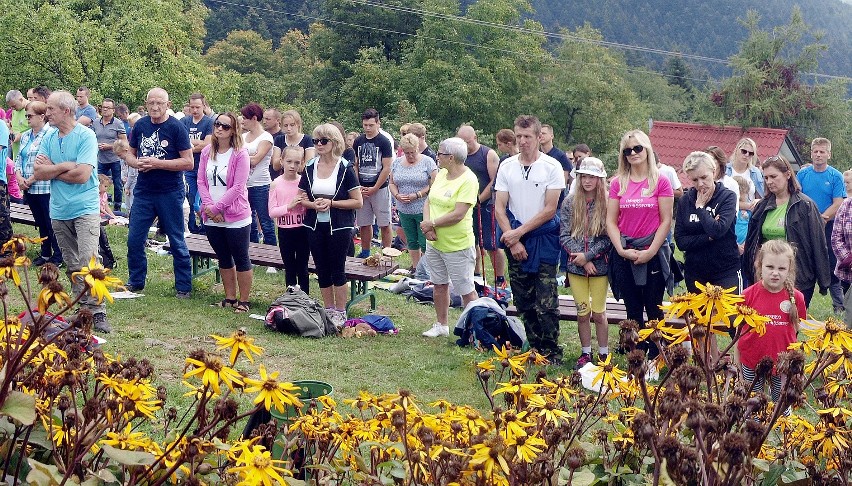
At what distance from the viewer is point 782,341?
5.48m

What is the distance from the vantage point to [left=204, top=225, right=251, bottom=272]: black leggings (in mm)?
8367

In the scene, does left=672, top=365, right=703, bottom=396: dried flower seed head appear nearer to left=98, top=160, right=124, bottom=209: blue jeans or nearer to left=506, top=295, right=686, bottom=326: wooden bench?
left=506, top=295, right=686, bottom=326: wooden bench

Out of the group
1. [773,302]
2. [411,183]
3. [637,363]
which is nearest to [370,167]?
[411,183]

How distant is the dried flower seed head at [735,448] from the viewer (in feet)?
6.06

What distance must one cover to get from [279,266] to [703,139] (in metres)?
29.4

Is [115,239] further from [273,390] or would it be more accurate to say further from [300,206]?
[273,390]

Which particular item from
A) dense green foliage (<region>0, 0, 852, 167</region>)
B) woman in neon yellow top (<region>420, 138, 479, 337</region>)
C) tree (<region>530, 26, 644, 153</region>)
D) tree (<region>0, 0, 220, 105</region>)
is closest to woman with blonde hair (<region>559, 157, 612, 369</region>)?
woman in neon yellow top (<region>420, 138, 479, 337</region>)

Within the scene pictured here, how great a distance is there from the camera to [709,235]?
696 cm

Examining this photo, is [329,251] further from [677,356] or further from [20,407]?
[677,356]

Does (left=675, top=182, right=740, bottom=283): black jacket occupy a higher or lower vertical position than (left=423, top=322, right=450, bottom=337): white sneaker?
higher

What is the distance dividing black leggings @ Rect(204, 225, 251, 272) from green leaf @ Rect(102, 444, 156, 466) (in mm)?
6124

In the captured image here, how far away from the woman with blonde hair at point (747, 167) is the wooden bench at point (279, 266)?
158 inches

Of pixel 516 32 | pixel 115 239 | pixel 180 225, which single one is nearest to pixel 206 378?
pixel 180 225

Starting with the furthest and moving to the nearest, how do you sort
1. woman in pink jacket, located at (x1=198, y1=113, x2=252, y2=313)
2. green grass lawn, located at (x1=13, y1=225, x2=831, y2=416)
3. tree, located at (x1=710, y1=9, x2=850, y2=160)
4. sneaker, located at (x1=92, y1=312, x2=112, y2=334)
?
tree, located at (x1=710, y1=9, x2=850, y2=160)
woman in pink jacket, located at (x1=198, y1=113, x2=252, y2=313)
sneaker, located at (x1=92, y1=312, x2=112, y2=334)
green grass lawn, located at (x1=13, y1=225, x2=831, y2=416)
